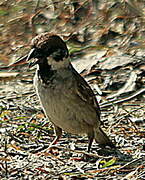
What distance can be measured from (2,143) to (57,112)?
2.14 ft

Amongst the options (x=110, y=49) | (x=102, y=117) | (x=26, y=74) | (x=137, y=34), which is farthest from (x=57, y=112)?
(x=137, y=34)

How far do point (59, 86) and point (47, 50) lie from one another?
340mm

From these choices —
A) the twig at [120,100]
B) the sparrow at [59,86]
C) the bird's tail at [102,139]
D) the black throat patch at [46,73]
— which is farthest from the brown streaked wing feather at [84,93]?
the twig at [120,100]

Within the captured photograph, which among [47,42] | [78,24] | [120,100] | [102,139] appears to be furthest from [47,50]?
[78,24]

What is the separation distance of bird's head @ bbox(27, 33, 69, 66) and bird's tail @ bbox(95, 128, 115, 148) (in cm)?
86

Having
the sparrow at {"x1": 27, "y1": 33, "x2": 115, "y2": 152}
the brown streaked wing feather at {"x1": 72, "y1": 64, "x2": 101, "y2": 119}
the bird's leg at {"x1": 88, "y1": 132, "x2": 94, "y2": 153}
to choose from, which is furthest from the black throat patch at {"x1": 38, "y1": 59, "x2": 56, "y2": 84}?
the bird's leg at {"x1": 88, "y1": 132, "x2": 94, "y2": 153}

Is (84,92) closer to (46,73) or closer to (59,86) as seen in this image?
(59,86)

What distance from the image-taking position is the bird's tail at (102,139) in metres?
5.60

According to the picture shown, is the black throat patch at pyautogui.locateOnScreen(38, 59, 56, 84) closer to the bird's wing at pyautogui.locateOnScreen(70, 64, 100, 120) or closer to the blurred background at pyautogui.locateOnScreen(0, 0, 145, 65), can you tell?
the bird's wing at pyautogui.locateOnScreen(70, 64, 100, 120)

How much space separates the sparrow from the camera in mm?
5062

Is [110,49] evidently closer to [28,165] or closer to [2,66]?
[2,66]

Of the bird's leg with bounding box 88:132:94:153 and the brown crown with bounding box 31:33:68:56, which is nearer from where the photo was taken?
the brown crown with bounding box 31:33:68:56

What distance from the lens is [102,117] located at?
6254 millimetres

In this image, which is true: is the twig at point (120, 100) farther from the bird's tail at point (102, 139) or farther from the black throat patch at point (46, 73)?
the black throat patch at point (46, 73)
